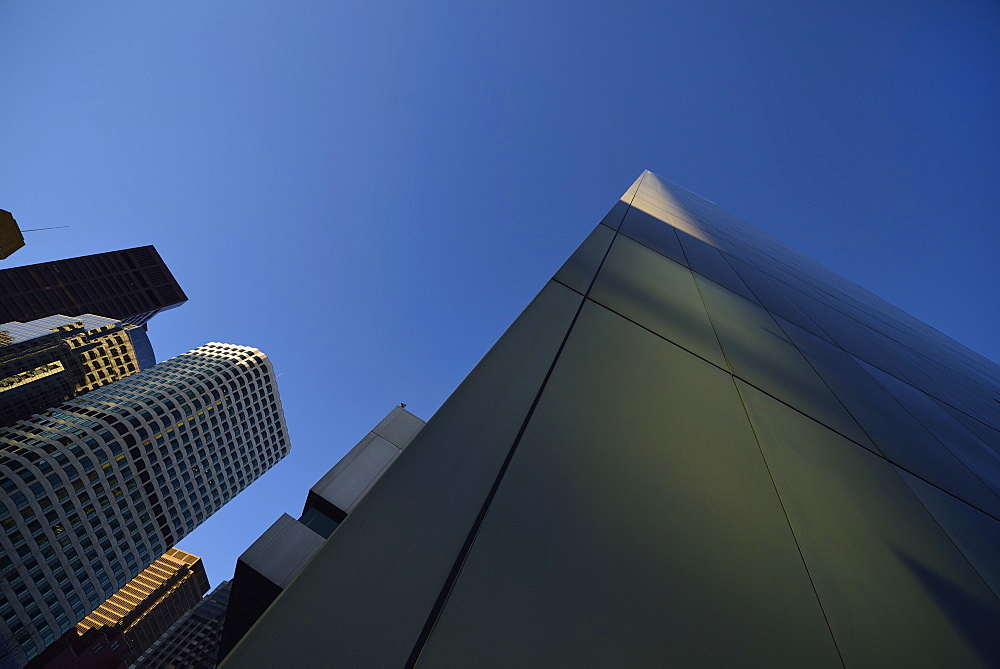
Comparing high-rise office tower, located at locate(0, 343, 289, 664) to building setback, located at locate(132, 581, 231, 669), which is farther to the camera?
building setback, located at locate(132, 581, 231, 669)

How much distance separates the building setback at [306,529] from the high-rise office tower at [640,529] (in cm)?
290

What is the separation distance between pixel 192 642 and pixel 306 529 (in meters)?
111

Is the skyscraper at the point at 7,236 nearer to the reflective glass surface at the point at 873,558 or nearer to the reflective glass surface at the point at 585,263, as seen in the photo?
the reflective glass surface at the point at 585,263

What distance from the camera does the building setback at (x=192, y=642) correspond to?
231 ft

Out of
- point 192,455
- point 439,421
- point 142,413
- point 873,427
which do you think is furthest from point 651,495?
point 192,455

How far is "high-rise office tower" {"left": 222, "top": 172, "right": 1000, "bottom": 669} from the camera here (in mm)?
1075

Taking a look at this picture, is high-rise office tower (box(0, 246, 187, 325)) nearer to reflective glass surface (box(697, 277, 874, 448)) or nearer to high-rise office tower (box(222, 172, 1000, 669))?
high-rise office tower (box(222, 172, 1000, 669))

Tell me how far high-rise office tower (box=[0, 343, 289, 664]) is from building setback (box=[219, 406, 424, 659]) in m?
47.7

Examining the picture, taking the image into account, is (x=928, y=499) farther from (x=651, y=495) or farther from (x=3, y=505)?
(x=3, y=505)

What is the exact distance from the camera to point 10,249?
40562 mm

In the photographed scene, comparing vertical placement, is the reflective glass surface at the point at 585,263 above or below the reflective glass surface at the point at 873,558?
above

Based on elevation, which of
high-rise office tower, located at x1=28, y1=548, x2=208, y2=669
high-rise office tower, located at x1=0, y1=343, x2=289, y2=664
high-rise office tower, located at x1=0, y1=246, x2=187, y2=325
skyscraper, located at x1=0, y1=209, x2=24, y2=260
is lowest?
high-rise office tower, located at x1=28, y1=548, x2=208, y2=669

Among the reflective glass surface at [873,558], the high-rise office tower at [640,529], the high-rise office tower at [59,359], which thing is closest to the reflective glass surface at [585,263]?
the high-rise office tower at [640,529]

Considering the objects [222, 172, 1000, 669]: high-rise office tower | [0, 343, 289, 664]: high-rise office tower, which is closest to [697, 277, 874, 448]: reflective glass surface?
[222, 172, 1000, 669]: high-rise office tower
